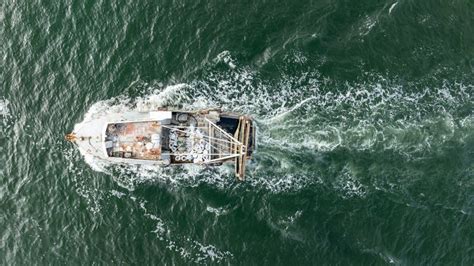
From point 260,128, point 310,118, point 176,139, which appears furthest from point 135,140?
point 310,118

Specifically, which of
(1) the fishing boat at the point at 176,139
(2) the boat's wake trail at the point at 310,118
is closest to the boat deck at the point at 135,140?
(1) the fishing boat at the point at 176,139

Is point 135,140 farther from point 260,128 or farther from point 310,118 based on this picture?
point 310,118

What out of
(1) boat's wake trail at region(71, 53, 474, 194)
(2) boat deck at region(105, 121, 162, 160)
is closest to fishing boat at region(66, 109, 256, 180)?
(2) boat deck at region(105, 121, 162, 160)

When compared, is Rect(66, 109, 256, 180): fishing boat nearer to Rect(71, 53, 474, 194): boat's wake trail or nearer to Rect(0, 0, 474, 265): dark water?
Rect(71, 53, 474, 194): boat's wake trail

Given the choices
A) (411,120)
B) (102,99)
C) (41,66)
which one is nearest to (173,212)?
(102,99)

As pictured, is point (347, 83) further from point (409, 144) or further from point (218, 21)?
point (218, 21)

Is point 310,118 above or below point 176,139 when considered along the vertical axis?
above
